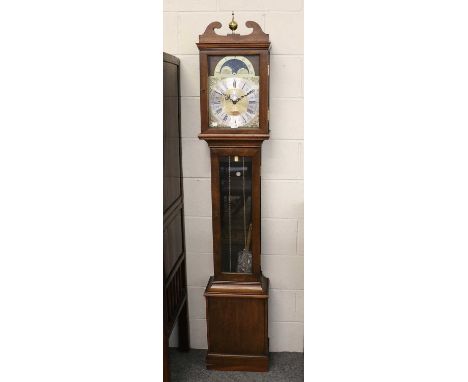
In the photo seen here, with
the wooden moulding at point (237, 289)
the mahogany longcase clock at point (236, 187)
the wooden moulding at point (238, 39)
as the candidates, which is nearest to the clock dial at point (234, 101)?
the mahogany longcase clock at point (236, 187)

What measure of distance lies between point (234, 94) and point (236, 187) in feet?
1.12

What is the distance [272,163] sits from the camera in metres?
2.08

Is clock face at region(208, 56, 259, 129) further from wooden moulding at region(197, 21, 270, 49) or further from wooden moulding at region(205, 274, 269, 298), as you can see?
wooden moulding at region(205, 274, 269, 298)

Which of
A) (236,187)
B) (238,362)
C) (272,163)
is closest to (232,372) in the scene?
(238,362)

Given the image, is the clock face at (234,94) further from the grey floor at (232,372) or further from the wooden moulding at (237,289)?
the grey floor at (232,372)

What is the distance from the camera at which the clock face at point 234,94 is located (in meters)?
1.88

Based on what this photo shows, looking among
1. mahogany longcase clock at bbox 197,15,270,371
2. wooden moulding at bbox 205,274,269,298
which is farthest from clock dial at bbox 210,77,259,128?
wooden moulding at bbox 205,274,269,298

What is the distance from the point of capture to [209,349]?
2.07m

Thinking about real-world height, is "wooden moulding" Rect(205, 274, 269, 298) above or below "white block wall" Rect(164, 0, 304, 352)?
below

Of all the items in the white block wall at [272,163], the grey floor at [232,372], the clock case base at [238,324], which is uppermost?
the white block wall at [272,163]

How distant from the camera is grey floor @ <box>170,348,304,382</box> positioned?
2.03 metres

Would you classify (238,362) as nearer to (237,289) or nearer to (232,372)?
(232,372)
